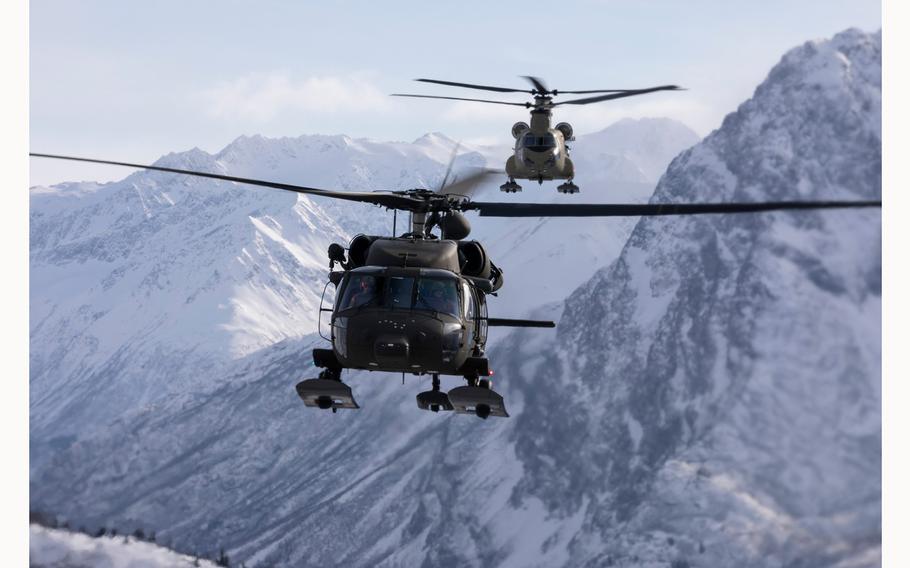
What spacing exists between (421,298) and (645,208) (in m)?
8.54

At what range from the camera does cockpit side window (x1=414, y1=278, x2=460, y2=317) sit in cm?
4450

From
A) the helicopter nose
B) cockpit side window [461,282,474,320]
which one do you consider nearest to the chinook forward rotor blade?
cockpit side window [461,282,474,320]

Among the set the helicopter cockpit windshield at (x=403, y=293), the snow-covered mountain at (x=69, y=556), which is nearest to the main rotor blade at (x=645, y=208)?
the helicopter cockpit windshield at (x=403, y=293)

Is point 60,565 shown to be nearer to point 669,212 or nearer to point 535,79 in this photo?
point 535,79

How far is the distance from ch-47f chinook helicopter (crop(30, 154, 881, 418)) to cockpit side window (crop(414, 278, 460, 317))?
0.03 m

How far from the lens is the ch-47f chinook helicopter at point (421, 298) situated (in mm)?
43469

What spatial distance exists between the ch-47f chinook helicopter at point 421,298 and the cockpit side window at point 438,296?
1.3 inches

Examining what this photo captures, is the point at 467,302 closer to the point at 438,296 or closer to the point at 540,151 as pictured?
the point at 438,296

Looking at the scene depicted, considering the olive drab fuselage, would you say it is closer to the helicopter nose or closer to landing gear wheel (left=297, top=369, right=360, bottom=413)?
the helicopter nose

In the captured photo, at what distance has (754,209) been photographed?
35.0 metres

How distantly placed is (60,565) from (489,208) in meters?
147

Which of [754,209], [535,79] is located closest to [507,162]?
[535,79]

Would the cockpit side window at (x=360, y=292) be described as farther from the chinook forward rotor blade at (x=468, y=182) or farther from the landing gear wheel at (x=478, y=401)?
the chinook forward rotor blade at (x=468, y=182)

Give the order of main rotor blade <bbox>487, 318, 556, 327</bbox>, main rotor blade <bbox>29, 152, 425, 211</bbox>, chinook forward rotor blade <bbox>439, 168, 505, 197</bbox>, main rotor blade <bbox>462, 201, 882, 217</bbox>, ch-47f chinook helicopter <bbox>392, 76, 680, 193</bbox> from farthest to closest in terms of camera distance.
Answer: ch-47f chinook helicopter <bbox>392, 76, 680, 193</bbox> → chinook forward rotor blade <bbox>439, 168, 505, 197</bbox> → main rotor blade <bbox>487, 318, 556, 327</bbox> → main rotor blade <bbox>29, 152, 425, 211</bbox> → main rotor blade <bbox>462, 201, 882, 217</bbox>
